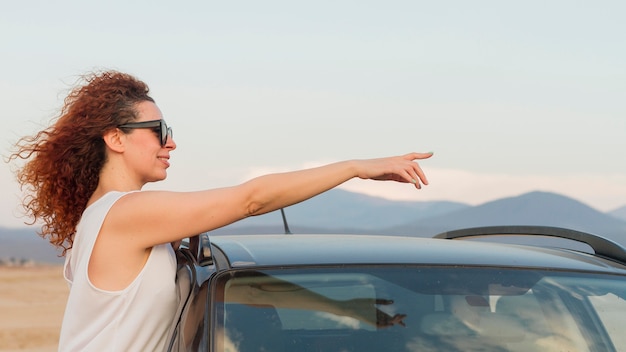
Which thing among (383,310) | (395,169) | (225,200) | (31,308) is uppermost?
(395,169)

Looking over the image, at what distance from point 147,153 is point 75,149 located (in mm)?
276

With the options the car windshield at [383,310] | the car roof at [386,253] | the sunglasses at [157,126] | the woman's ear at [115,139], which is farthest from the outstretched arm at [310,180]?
the woman's ear at [115,139]

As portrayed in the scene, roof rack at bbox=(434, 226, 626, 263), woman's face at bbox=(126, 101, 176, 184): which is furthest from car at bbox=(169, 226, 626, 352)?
woman's face at bbox=(126, 101, 176, 184)

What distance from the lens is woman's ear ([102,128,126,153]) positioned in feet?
12.6

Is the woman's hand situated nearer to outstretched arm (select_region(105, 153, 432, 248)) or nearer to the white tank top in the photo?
outstretched arm (select_region(105, 153, 432, 248))

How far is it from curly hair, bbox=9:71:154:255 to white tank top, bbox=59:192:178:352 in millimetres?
426

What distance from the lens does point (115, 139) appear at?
12.7ft

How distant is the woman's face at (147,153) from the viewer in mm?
3824

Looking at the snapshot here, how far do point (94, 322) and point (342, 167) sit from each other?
902mm

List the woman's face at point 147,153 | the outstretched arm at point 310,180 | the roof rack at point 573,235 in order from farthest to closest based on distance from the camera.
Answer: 1. the woman's face at point 147,153
2. the roof rack at point 573,235
3. the outstretched arm at point 310,180

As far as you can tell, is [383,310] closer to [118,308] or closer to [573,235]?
[118,308]

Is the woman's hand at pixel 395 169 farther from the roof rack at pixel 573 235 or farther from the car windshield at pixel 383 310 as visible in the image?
the roof rack at pixel 573 235

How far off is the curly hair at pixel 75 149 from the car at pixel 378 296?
2.04ft

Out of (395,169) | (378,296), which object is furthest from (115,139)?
(378,296)
